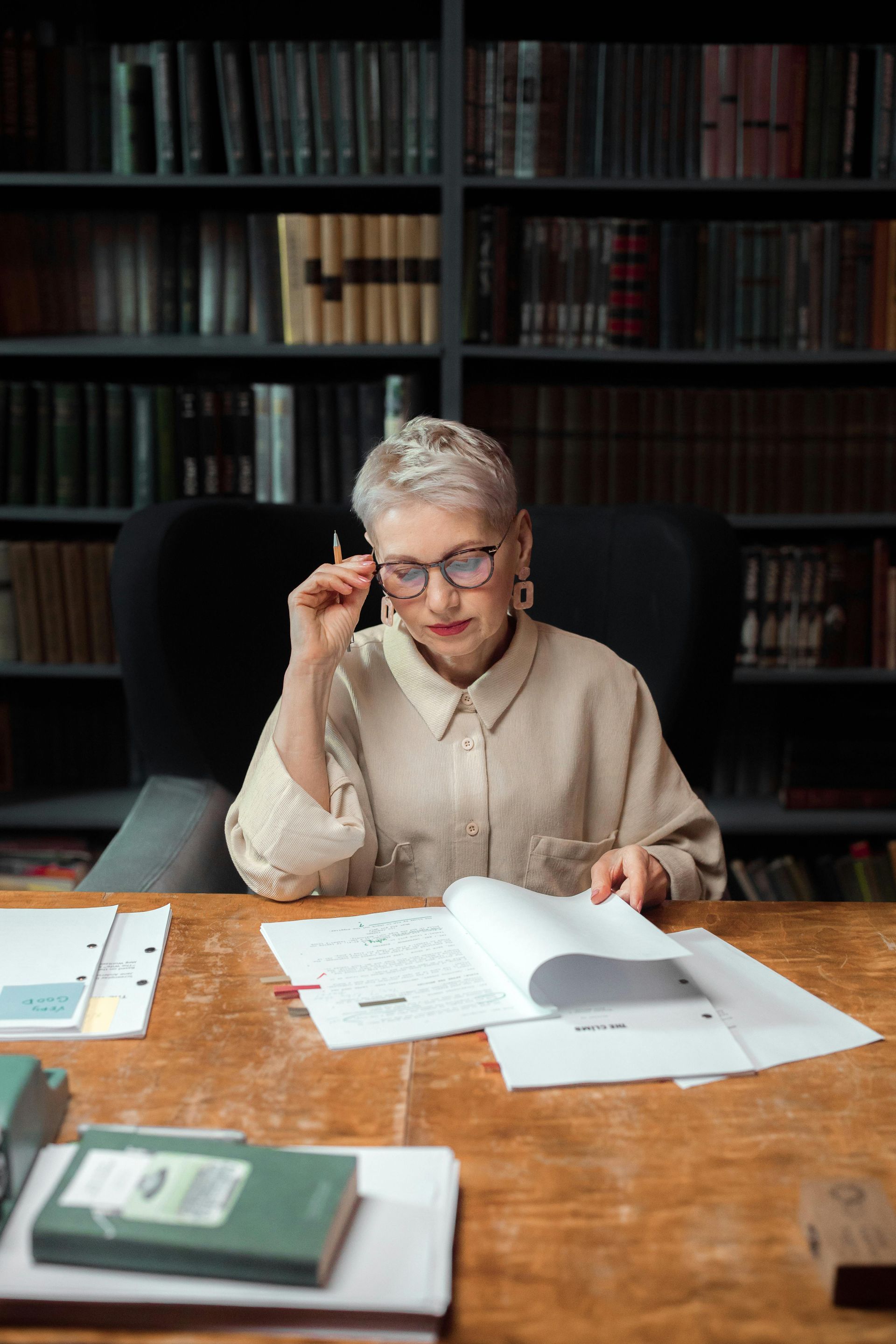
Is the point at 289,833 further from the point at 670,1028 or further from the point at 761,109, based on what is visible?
the point at 761,109

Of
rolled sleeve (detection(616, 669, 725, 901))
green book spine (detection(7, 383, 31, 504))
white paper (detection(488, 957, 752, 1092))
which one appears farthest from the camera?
green book spine (detection(7, 383, 31, 504))

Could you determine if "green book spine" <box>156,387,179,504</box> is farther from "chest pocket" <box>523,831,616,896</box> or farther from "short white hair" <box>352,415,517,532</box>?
"chest pocket" <box>523,831,616,896</box>

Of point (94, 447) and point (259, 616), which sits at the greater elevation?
point (94, 447)

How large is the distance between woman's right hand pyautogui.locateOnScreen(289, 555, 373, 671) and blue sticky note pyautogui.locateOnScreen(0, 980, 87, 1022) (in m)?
0.41

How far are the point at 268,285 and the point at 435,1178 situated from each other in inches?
81.2

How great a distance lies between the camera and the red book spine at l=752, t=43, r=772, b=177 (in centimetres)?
220

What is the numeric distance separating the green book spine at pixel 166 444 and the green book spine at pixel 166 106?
0.46 m

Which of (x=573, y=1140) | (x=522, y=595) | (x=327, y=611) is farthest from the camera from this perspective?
(x=522, y=595)

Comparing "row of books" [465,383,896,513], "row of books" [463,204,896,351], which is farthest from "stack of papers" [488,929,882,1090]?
"row of books" [463,204,896,351]

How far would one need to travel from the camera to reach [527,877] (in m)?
1.24

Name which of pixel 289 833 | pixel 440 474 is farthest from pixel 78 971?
pixel 440 474

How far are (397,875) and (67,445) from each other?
5.03 feet

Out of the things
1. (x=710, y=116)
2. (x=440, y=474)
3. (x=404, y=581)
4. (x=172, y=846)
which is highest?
(x=710, y=116)

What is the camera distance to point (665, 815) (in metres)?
1.25
